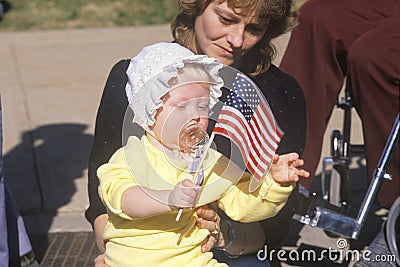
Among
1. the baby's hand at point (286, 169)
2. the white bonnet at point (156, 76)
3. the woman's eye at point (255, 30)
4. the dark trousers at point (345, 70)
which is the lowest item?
the dark trousers at point (345, 70)

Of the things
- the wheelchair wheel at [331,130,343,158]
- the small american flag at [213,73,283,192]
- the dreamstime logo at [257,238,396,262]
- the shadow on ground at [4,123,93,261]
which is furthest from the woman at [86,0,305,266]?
the shadow on ground at [4,123,93,261]

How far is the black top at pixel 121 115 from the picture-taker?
9.89ft

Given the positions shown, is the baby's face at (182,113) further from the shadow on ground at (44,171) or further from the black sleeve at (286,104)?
the shadow on ground at (44,171)

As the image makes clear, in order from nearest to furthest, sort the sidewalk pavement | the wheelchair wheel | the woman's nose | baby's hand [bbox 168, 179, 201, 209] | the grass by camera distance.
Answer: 1. baby's hand [bbox 168, 179, 201, 209]
2. the woman's nose
3. the wheelchair wheel
4. the sidewalk pavement
5. the grass

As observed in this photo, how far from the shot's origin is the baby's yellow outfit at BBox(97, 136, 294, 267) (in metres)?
2.48

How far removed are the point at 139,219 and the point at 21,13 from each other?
25.0 feet

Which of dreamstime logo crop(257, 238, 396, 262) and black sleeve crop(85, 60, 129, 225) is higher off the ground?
black sleeve crop(85, 60, 129, 225)

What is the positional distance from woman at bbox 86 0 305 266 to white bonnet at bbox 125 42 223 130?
0.36 metres

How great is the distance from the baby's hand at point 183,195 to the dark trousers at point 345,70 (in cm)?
142

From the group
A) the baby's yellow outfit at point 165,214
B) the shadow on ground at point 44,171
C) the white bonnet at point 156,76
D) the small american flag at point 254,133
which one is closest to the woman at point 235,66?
the baby's yellow outfit at point 165,214

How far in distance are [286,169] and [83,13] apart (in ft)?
24.6

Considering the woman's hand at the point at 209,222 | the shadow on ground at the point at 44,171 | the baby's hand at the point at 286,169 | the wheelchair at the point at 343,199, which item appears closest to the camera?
the baby's hand at the point at 286,169

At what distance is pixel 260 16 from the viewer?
2.91 meters

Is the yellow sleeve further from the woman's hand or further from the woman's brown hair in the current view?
the woman's brown hair
